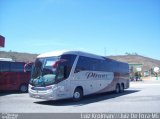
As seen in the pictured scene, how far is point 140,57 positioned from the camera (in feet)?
310

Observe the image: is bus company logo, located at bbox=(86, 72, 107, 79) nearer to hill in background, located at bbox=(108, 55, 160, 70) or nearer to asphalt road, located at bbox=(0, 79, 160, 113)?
asphalt road, located at bbox=(0, 79, 160, 113)

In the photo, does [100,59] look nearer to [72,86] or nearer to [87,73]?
[87,73]

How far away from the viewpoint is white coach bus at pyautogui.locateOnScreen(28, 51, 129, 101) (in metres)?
14.0

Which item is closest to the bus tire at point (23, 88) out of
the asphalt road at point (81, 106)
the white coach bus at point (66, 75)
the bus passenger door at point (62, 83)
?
the asphalt road at point (81, 106)

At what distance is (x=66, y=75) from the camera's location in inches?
577

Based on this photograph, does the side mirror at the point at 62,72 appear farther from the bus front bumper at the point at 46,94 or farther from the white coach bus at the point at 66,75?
the bus front bumper at the point at 46,94

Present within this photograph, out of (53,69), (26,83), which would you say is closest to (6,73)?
(26,83)

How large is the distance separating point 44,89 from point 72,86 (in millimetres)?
1910

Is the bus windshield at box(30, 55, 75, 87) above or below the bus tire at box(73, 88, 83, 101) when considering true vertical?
above

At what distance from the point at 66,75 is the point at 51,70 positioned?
1049 millimetres

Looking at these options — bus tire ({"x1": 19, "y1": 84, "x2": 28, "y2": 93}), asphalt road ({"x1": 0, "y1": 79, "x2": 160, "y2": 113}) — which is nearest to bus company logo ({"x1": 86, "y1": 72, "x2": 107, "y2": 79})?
asphalt road ({"x1": 0, "y1": 79, "x2": 160, "y2": 113})

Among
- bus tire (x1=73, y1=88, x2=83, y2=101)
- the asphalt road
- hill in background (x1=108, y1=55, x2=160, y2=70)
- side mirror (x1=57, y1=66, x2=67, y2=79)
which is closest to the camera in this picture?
the asphalt road

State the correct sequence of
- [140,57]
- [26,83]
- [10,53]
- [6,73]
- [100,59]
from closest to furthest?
[100,59] < [6,73] < [26,83] < [10,53] < [140,57]

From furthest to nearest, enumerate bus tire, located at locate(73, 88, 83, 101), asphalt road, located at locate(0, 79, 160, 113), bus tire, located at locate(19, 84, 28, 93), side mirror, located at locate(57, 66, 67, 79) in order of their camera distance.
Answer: bus tire, located at locate(19, 84, 28, 93)
bus tire, located at locate(73, 88, 83, 101)
side mirror, located at locate(57, 66, 67, 79)
asphalt road, located at locate(0, 79, 160, 113)
